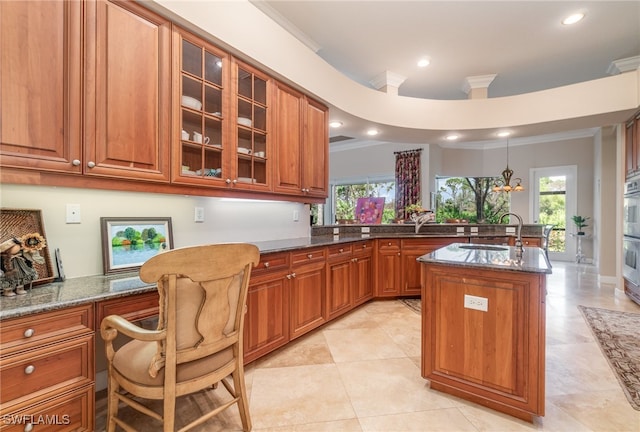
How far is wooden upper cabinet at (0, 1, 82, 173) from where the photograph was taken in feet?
4.32

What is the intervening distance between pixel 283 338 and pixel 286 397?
1.94 feet

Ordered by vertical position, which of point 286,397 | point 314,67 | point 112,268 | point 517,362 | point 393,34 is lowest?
point 286,397

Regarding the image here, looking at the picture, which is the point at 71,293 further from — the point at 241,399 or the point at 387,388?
the point at 387,388

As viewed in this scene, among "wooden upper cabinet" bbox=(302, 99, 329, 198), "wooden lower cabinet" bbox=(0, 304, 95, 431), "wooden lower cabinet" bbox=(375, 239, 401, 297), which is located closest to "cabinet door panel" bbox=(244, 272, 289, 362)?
"wooden lower cabinet" bbox=(0, 304, 95, 431)

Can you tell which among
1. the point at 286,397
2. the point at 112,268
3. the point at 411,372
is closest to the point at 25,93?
the point at 112,268

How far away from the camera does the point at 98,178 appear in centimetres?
163

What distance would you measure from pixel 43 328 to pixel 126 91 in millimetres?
1323

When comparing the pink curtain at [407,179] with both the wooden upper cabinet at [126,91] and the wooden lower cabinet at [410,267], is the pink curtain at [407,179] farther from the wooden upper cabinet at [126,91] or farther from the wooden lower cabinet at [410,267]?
the wooden upper cabinet at [126,91]

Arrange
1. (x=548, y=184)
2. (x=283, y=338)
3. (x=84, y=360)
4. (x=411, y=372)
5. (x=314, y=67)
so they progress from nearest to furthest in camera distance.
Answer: (x=84, y=360)
(x=411, y=372)
(x=283, y=338)
(x=314, y=67)
(x=548, y=184)

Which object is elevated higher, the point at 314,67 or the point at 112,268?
the point at 314,67

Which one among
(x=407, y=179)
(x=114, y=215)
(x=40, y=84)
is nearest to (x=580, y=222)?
(x=407, y=179)

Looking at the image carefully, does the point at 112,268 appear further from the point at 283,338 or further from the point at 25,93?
the point at 283,338

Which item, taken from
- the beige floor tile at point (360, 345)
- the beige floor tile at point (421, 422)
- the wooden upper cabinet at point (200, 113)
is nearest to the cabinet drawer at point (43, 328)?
the wooden upper cabinet at point (200, 113)

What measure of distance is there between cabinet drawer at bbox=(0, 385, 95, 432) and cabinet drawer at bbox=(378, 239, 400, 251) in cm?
324
